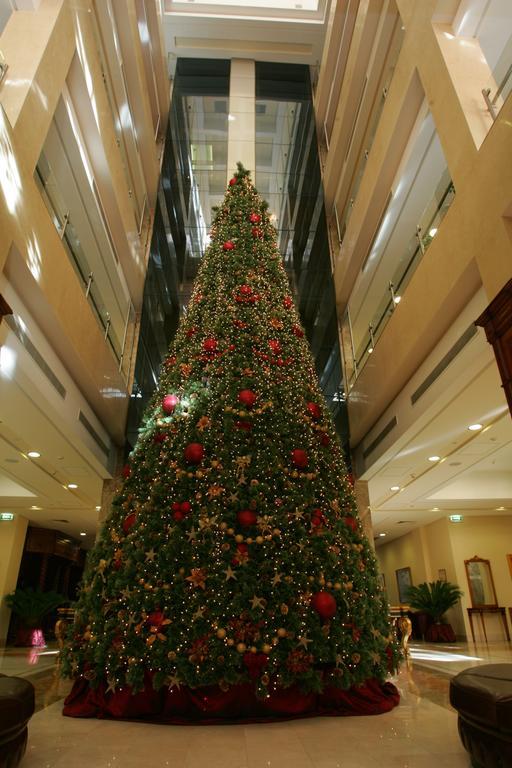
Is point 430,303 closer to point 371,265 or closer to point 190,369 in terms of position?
point 190,369

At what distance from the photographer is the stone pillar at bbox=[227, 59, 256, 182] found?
37.1 ft

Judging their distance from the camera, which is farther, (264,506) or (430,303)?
(430,303)

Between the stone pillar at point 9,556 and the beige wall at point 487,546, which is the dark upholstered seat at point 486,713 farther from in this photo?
the stone pillar at point 9,556

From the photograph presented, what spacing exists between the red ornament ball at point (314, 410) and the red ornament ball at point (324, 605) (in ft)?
5.30

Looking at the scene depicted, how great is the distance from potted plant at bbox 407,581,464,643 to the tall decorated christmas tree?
8.83 meters

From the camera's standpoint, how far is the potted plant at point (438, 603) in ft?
37.3

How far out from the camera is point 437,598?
11.4m

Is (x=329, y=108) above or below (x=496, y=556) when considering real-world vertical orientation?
above

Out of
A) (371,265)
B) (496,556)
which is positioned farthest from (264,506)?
(496,556)

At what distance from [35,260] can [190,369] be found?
1920mm

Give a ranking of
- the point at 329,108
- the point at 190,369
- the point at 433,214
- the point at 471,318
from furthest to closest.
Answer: the point at 329,108
the point at 433,214
the point at 471,318
the point at 190,369

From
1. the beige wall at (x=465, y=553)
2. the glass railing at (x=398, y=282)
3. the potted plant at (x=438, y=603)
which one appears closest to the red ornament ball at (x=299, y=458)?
the glass railing at (x=398, y=282)

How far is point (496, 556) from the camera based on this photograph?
1185 cm

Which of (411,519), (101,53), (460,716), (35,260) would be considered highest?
(101,53)
